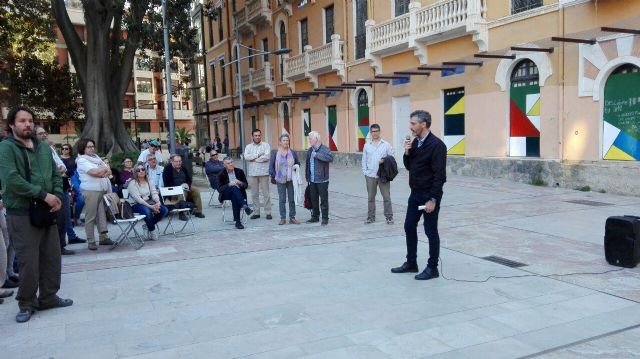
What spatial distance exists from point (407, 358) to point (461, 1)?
14.4m

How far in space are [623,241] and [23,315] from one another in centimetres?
664

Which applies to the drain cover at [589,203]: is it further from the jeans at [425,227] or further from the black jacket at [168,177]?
the black jacket at [168,177]

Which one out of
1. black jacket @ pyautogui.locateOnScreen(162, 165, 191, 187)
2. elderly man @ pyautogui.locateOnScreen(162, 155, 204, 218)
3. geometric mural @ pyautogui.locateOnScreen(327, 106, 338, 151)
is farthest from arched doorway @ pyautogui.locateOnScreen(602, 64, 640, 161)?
geometric mural @ pyautogui.locateOnScreen(327, 106, 338, 151)

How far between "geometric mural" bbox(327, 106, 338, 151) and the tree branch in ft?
36.9

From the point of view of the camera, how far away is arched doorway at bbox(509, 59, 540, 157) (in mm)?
14365

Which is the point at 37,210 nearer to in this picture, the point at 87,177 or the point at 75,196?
the point at 87,177

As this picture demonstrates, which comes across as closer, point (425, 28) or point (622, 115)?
point (622, 115)

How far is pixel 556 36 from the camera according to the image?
13.4m

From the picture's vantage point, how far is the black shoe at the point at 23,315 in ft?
16.0

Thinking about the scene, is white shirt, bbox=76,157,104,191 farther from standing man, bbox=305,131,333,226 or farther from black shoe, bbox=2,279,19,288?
standing man, bbox=305,131,333,226

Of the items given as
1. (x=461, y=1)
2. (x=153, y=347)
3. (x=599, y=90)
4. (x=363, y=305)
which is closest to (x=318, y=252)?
(x=363, y=305)

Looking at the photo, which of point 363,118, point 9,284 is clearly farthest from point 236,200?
point 363,118

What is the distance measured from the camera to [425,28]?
17.4m

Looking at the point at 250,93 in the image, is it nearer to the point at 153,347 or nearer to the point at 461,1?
the point at 461,1
